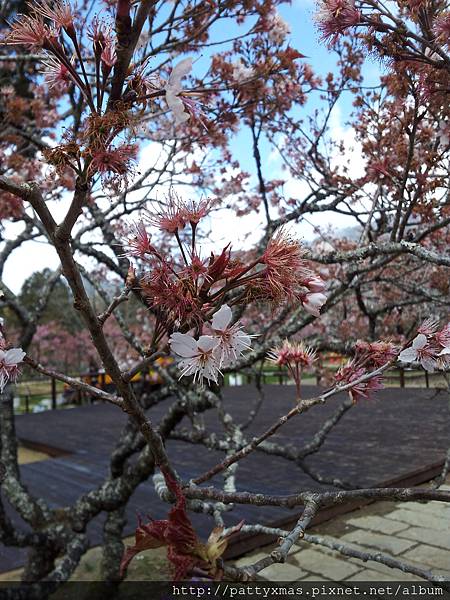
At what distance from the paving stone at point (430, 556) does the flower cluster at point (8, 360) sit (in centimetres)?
314

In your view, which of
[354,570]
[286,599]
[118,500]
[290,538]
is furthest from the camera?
[354,570]

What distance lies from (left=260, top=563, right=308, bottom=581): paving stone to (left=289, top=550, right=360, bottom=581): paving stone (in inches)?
2.3

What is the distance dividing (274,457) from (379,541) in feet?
8.45

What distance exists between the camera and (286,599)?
2.82 meters

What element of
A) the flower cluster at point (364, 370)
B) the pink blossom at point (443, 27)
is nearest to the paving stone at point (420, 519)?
the flower cluster at point (364, 370)

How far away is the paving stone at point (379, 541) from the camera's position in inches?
143

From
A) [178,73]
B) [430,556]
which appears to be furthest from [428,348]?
[430,556]

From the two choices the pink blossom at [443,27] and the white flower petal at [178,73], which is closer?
the white flower petal at [178,73]

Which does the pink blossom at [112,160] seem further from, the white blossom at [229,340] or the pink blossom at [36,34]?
the white blossom at [229,340]

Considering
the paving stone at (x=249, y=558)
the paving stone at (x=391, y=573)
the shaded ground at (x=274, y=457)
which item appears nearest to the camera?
the paving stone at (x=391, y=573)

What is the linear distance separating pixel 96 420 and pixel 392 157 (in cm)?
926

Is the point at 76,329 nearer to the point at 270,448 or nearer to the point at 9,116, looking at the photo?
the point at 9,116

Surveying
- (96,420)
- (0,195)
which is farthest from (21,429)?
(0,195)

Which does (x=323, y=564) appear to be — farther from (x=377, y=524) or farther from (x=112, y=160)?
(x=112, y=160)
